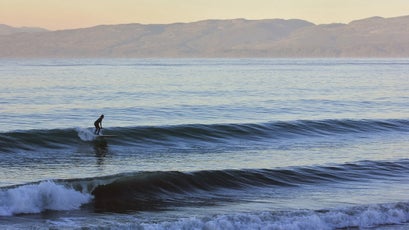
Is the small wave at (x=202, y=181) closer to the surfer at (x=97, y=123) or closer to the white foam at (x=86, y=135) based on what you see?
the surfer at (x=97, y=123)

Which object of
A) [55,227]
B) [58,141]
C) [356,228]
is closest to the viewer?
[55,227]

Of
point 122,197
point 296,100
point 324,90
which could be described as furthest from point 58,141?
point 324,90

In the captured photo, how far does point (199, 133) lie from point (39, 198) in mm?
16447

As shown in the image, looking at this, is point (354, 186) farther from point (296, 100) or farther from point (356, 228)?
point (296, 100)

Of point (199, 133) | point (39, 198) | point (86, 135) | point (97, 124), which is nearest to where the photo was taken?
point (39, 198)

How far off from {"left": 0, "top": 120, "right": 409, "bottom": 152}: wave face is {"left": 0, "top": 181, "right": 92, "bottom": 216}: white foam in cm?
904

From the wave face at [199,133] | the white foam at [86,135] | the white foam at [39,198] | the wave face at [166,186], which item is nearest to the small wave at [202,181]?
the wave face at [166,186]

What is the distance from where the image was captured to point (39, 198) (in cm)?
1781

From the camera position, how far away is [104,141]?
30.1m

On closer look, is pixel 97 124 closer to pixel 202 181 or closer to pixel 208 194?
pixel 202 181

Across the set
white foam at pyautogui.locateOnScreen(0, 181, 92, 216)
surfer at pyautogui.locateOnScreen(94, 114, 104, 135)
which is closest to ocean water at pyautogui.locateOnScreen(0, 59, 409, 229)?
white foam at pyautogui.locateOnScreen(0, 181, 92, 216)

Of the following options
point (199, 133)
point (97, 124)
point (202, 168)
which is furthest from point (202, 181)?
point (199, 133)

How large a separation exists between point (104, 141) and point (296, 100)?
92.7 ft

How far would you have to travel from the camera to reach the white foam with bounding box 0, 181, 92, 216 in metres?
17.2
